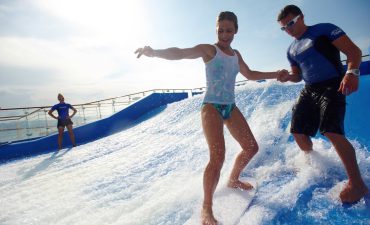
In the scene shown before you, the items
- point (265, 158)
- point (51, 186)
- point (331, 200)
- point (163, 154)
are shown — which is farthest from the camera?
point (163, 154)

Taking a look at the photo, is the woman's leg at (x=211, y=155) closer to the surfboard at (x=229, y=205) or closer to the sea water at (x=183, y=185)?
the surfboard at (x=229, y=205)

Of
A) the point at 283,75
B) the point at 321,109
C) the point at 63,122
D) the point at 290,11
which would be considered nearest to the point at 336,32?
the point at 290,11

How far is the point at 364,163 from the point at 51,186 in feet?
14.4

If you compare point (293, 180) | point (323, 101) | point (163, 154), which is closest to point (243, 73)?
point (323, 101)

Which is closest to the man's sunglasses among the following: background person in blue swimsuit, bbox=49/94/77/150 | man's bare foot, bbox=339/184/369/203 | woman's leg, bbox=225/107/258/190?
woman's leg, bbox=225/107/258/190

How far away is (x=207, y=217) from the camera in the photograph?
222 cm

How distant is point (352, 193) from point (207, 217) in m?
1.24

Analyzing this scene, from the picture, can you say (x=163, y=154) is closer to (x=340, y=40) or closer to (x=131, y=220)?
(x=131, y=220)

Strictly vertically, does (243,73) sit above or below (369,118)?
above

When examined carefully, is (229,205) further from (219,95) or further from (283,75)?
(283,75)

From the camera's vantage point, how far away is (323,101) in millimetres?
2631

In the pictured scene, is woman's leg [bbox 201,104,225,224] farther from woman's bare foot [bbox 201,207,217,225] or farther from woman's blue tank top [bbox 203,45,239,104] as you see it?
woman's blue tank top [bbox 203,45,239,104]

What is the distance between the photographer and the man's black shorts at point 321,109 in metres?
2.47

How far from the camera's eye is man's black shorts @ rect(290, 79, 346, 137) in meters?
2.47
